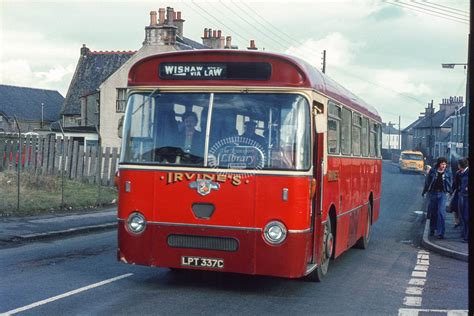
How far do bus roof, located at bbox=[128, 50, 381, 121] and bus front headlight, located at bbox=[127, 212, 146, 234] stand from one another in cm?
168

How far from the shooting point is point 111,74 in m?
47.5

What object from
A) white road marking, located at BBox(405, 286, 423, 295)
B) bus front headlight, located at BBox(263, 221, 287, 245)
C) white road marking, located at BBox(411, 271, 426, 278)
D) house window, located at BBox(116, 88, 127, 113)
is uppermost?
house window, located at BBox(116, 88, 127, 113)

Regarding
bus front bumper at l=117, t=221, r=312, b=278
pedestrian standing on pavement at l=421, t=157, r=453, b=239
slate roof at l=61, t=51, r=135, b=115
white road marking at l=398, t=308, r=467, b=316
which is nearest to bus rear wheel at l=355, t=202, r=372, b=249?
pedestrian standing on pavement at l=421, t=157, r=453, b=239

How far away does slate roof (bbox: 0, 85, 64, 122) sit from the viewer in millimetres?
77312

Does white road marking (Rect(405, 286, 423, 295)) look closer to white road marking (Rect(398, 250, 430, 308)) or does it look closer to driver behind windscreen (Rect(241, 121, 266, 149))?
white road marking (Rect(398, 250, 430, 308))

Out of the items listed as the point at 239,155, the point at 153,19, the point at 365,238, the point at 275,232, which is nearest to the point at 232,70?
the point at 239,155

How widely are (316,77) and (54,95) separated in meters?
80.5

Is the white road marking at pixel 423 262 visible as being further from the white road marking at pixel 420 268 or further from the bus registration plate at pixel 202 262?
the bus registration plate at pixel 202 262

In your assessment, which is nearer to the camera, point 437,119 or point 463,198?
point 463,198

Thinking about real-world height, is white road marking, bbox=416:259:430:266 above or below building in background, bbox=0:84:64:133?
below

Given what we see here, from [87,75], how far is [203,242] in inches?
2103

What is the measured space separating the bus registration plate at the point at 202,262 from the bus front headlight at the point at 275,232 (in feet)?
2.12

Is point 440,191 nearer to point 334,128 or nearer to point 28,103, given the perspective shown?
point 334,128

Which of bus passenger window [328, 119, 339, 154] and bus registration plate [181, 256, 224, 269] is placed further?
bus passenger window [328, 119, 339, 154]
